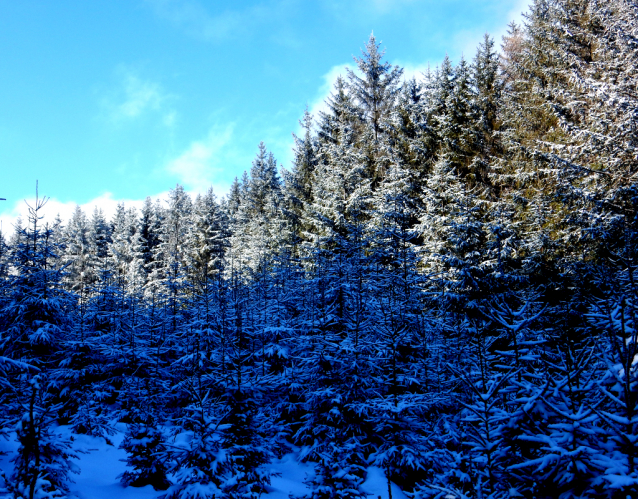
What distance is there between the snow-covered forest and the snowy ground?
32 cm

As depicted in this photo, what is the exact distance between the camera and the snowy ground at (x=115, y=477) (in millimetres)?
7820

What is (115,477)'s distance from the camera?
8.34 metres

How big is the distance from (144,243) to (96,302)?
103 feet

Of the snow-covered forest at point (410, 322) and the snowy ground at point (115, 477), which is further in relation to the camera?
the snowy ground at point (115, 477)

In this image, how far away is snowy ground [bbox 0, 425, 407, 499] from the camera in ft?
25.7

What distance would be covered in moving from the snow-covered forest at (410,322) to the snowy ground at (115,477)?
32 cm

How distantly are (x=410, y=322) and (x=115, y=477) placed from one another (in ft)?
32.0

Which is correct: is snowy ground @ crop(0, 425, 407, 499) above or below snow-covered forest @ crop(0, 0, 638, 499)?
below

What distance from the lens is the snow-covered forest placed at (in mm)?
4422

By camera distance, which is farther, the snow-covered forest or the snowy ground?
the snowy ground

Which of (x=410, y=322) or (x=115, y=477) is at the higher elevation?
(x=410, y=322)

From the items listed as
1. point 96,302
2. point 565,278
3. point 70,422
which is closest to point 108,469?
point 70,422

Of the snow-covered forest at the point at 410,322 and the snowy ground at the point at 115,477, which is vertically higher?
the snow-covered forest at the point at 410,322

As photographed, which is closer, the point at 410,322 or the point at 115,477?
the point at 115,477
